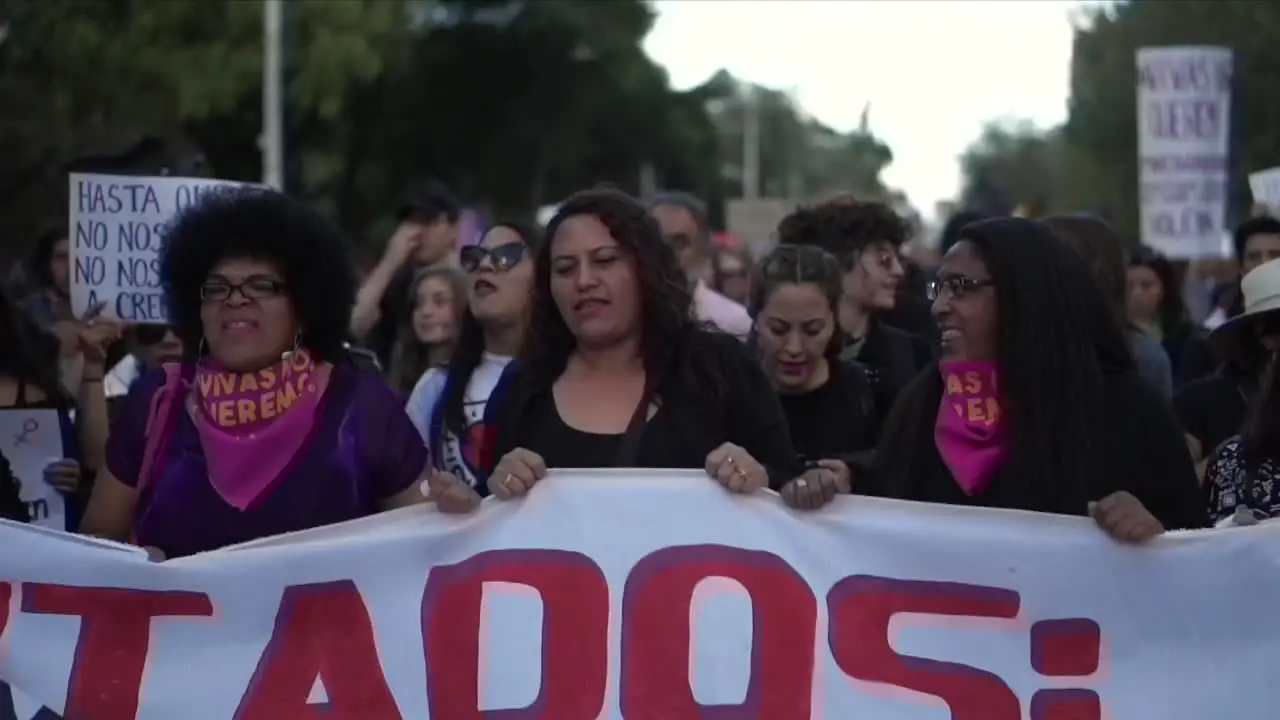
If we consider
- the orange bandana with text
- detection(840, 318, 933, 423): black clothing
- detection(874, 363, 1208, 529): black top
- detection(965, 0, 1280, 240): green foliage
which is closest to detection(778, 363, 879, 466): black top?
detection(840, 318, 933, 423): black clothing

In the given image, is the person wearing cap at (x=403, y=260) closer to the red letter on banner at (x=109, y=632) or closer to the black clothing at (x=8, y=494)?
the black clothing at (x=8, y=494)

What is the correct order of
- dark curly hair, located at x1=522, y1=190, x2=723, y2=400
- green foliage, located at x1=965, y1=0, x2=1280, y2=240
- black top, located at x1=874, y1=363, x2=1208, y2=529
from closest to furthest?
black top, located at x1=874, y1=363, x2=1208, y2=529, dark curly hair, located at x1=522, y1=190, x2=723, y2=400, green foliage, located at x1=965, y1=0, x2=1280, y2=240

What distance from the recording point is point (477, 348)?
555 cm

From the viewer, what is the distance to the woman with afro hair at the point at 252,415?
13.1 ft

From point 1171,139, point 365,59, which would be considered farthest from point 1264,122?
point 1171,139

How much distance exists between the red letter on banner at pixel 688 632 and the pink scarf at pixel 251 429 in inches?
27.4

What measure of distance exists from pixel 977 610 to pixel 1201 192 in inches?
303

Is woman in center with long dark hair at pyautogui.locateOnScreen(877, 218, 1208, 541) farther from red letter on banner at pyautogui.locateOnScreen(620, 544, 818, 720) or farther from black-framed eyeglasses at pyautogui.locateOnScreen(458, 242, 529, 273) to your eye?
black-framed eyeglasses at pyautogui.locateOnScreen(458, 242, 529, 273)

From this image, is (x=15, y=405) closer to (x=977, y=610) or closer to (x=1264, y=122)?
(x=977, y=610)

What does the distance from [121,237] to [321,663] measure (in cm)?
242

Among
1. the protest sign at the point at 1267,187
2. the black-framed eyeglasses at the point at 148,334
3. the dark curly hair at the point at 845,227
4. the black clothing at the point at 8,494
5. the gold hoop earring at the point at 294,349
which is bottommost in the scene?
the black clothing at the point at 8,494

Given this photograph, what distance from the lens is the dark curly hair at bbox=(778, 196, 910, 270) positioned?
659 cm

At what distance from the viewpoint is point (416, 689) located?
3939 millimetres

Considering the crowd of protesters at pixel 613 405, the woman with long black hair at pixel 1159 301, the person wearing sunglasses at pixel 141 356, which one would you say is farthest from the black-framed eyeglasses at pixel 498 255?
the woman with long black hair at pixel 1159 301
